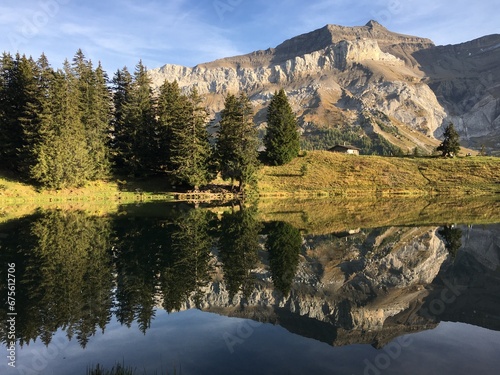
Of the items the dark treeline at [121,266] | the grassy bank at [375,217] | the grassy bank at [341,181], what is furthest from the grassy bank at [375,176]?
the dark treeline at [121,266]

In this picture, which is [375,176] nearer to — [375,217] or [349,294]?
[375,217]

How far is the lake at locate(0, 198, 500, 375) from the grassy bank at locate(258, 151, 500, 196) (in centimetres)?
4339

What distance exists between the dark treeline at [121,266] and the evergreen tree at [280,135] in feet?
151

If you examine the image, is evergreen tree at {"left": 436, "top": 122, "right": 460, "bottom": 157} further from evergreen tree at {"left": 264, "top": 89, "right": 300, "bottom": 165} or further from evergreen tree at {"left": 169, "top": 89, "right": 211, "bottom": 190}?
evergreen tree at {"left": 169, "top": 89, "right": 211, "bottom": 190}

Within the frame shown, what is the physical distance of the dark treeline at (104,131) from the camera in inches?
2505

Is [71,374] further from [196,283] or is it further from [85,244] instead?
[85,244]

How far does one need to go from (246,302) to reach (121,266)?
8932 mm

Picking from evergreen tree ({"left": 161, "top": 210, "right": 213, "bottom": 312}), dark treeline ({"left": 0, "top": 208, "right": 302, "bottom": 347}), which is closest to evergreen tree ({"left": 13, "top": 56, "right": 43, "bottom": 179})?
dark treeline ({"left": 0, "top": 208, "right": 302, "bottom": 347})

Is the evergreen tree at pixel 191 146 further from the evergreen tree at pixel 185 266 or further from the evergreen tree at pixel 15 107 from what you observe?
the evergreen tree at pixel 185 266

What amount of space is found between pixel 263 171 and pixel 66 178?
38538 mm

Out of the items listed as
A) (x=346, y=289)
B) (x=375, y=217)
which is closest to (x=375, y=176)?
(x=375, y=217)

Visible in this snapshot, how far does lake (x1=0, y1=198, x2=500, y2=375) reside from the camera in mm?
11648

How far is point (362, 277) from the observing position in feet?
70.7

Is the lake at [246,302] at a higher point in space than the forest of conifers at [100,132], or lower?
lower
